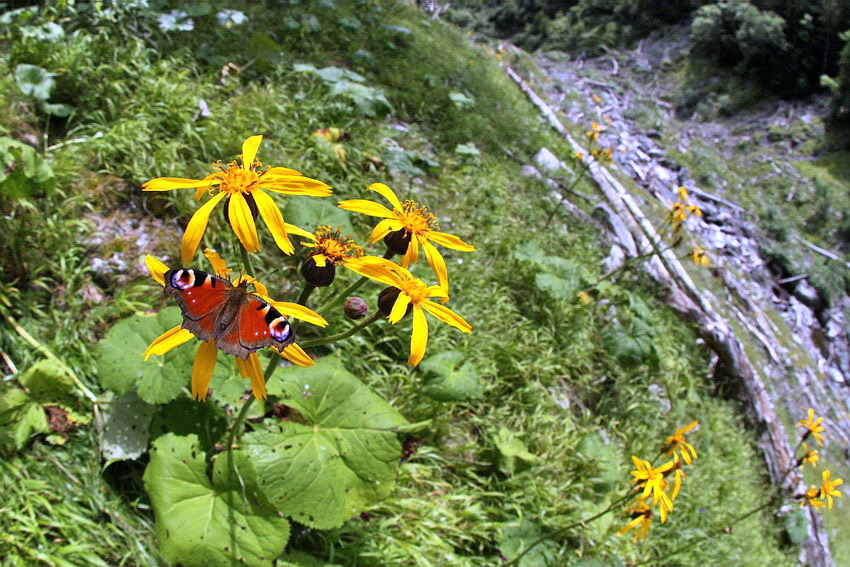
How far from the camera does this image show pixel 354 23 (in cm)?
520

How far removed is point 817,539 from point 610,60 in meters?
20.0

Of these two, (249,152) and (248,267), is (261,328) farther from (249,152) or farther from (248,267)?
(249,152)

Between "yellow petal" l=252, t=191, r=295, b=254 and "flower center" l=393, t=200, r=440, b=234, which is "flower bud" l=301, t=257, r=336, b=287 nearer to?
"yellow petal" l=252, t=191, r=295, b=254

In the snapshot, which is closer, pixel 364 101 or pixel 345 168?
pixel 345 168

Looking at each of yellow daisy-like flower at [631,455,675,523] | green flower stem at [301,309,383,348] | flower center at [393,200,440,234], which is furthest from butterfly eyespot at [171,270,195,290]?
yellow daisy-like flower at [631,455,675,523]

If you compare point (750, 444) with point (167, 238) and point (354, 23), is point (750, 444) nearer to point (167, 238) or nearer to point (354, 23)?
point (167, 238)

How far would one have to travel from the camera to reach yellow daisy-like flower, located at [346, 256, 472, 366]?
1.17 m

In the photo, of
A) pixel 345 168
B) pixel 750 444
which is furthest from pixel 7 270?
pixel 750 444

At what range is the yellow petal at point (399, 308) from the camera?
115 centimetres

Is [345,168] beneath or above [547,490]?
above

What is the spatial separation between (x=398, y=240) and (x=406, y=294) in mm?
188

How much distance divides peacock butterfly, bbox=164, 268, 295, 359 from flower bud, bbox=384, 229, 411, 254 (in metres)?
0.47

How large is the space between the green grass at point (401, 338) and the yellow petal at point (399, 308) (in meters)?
0.85

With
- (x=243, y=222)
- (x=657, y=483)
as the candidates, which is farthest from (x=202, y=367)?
(x=657, y=483)
